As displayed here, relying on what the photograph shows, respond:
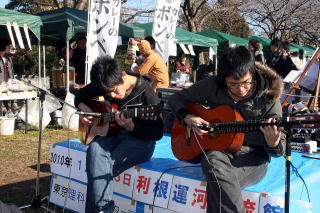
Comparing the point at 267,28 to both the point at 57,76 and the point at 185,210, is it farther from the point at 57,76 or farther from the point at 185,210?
the point at 185,210

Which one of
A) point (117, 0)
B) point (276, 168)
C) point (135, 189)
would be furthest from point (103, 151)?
point (117, 0)

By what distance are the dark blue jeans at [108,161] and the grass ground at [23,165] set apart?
30.4 inches

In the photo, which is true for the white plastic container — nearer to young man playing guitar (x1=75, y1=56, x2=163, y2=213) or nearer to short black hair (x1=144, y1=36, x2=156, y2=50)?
short black hair (x1=144, y1=36, x2=156, y2=50)

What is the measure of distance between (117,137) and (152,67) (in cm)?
279

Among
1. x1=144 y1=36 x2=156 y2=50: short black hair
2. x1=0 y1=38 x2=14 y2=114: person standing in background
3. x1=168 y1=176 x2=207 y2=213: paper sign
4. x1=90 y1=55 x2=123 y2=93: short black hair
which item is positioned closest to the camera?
x1=168 y1=176 x2=207 y2=213: paper sign

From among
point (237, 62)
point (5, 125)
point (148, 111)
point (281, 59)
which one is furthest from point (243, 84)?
point (281, 59)

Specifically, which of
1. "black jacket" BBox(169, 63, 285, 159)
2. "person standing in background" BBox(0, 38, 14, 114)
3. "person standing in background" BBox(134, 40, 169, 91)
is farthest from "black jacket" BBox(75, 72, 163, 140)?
"person standing in background" BBox(0, 38, 14, 114)

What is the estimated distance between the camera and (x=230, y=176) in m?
2.56

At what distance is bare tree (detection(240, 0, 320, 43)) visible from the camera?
25250mm

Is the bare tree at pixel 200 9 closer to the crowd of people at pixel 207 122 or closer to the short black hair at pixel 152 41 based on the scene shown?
the short black hair at pixel 152 41

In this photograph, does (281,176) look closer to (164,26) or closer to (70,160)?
(70,160)

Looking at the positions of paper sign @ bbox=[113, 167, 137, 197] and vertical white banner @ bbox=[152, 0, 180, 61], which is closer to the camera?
paper sign @ bbox=[113, 167, 137, 197]

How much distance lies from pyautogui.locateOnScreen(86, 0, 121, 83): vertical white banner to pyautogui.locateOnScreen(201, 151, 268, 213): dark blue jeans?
3.79m

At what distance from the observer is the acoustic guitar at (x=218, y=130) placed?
2.17 meters
